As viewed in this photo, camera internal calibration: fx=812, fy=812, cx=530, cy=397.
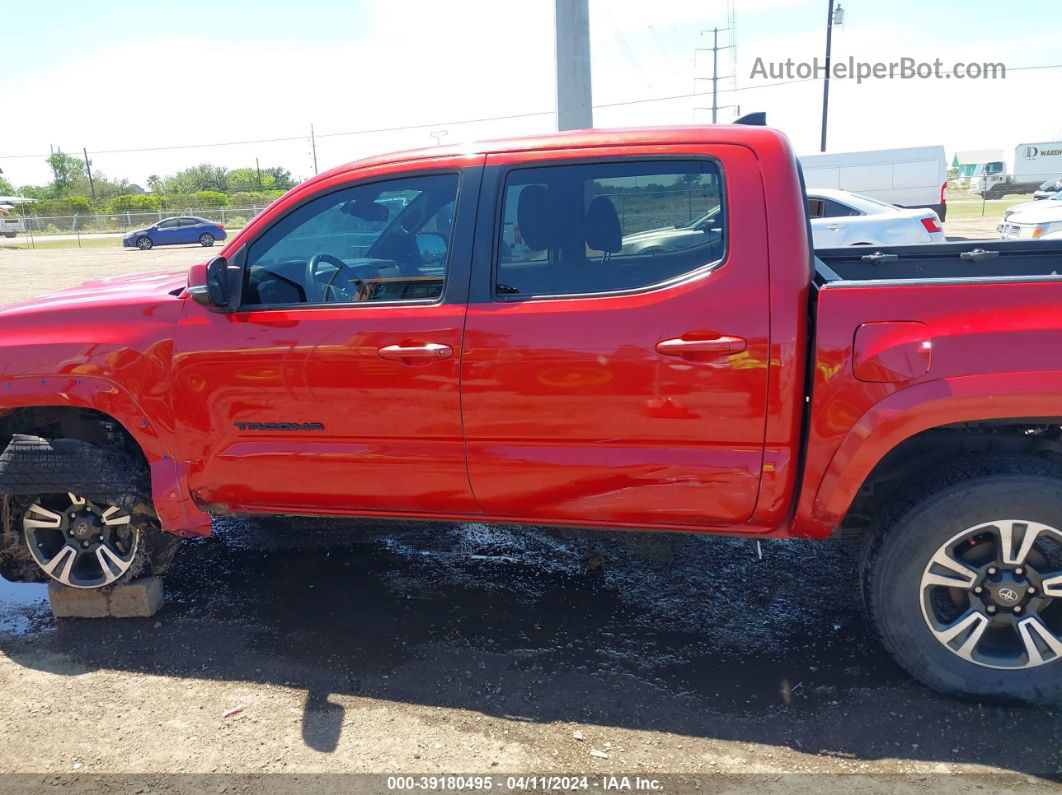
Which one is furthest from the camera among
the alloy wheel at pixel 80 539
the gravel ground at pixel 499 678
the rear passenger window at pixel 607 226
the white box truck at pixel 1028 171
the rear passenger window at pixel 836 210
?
the white box truck at pixel 1028 171

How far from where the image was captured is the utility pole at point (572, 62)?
37.1 ft

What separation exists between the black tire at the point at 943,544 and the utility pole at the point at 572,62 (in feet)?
30.9

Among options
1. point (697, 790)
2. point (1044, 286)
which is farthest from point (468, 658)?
point (1044, 286)

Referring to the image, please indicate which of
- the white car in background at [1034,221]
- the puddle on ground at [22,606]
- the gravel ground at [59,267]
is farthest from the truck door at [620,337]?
the gravel ground at [59,267]

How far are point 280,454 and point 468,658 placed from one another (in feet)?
3.80

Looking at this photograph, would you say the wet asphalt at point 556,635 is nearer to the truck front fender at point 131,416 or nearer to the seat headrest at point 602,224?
the truck front fender at point 131,416

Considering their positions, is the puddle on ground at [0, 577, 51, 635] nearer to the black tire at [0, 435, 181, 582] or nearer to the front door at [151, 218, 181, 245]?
the black tire at [0, 435, 181, 582]

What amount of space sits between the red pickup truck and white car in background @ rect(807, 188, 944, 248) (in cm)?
808

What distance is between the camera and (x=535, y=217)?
3.17 metres

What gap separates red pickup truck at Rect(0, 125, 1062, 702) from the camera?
2779 millimetres

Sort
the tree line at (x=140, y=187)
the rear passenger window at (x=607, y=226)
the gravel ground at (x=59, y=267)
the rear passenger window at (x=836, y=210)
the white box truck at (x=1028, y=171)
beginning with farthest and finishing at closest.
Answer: the tree line at (x=140, y=187) < the white box truck at (x=1028, y=171) < the gravel ground at (x=59, y=267) < the rear passenger window at (x=836, y=210) < the rear passenger window at (x=607, y=226)

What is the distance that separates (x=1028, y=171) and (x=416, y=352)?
54971 millimetres

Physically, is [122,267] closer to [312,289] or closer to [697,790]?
[312,289]

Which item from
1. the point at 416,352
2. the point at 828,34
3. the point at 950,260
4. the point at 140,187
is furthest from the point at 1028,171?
the point at 140,187
